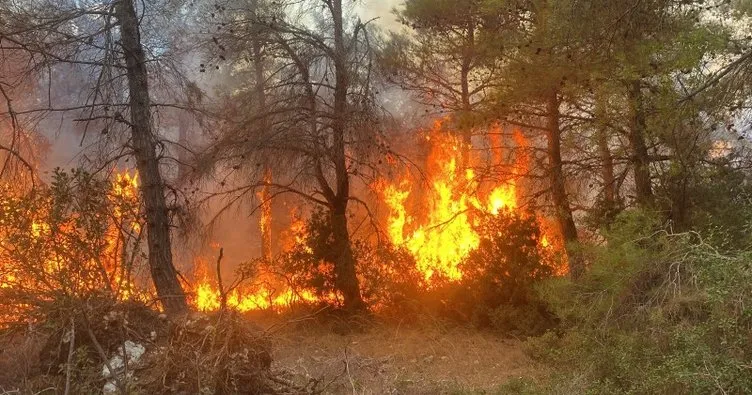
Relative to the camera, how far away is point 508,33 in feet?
41.5

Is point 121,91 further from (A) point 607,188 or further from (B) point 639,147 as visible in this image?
(A) point 607,188

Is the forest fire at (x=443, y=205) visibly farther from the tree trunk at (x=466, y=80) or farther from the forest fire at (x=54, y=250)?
the forest fire at (x=54, y=250)

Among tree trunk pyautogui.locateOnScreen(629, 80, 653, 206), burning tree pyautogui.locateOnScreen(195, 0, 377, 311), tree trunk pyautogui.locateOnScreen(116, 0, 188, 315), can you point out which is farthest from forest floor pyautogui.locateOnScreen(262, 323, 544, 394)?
tree trunk pyautogui.locateOnScreen(629, 80, 653, 206)

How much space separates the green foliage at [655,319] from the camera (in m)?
5.19

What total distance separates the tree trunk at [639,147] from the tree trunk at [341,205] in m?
5.50

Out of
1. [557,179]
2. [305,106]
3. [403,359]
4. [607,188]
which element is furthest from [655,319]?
[305,106]

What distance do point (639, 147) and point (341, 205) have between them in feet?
20.9

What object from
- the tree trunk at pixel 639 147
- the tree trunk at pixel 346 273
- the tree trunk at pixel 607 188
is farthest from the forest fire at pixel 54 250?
the tree trunk at pixel 639 147

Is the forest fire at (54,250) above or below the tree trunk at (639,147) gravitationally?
below

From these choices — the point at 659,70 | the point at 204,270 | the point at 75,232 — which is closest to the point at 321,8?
the point at 659,70

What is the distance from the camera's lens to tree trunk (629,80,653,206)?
9680mm

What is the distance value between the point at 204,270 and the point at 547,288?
12241 millimetres

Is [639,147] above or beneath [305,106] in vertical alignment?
beneath

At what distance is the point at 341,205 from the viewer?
539 inches
